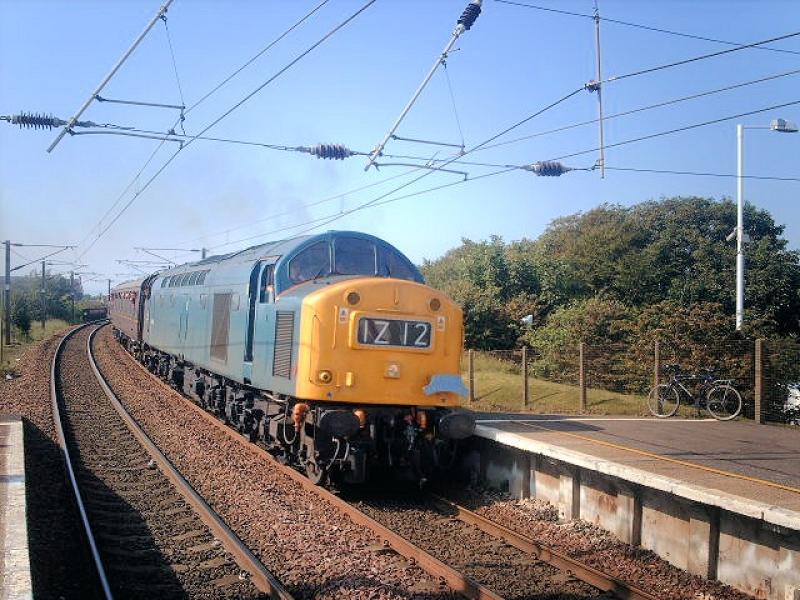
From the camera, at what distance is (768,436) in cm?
1230

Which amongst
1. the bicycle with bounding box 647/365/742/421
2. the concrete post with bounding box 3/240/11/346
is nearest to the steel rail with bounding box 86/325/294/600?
the bicycle with bounding box 647/365/742/421

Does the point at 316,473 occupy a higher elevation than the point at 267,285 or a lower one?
lower

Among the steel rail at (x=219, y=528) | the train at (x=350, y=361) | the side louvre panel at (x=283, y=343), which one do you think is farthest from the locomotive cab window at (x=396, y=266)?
the steel rail at (x=219, y=528)

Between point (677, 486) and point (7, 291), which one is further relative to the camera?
point (7, 291)

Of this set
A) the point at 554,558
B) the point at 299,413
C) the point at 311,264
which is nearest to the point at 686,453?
the point at 554,558

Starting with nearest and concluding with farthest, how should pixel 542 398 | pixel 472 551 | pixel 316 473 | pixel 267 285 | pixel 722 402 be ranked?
1. pixel 472 551
2. pixel 316 473
3. pixel 267 285
4. pixel 722 402
5. pixel 542 398

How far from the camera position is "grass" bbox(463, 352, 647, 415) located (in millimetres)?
17000

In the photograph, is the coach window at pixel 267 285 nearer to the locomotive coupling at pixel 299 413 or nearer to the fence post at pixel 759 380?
the locomotive coupling at pixel 299 413

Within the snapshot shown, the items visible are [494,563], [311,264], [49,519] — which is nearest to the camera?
[494,563]

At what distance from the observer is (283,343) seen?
32.8ft

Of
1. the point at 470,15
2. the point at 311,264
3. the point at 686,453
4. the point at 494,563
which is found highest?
the point at 470,15

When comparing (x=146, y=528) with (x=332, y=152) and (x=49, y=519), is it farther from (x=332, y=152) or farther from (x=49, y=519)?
(x=332, y=152)

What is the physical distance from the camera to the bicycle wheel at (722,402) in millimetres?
14797

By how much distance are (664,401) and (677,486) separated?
9135 millimetres
